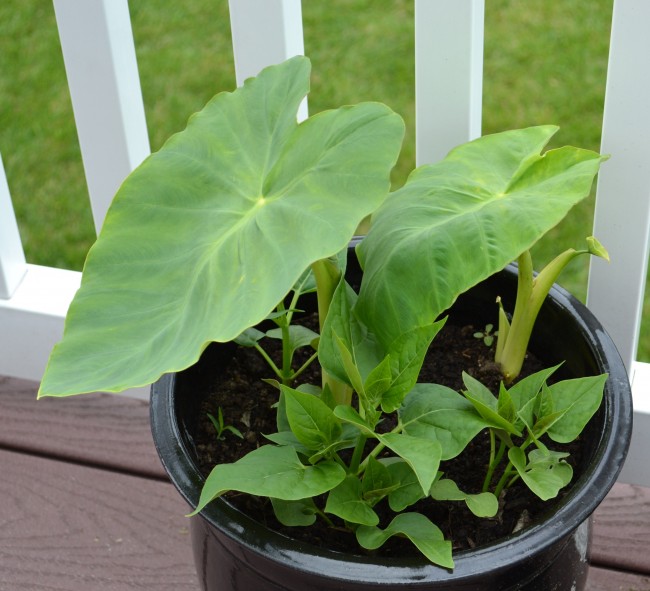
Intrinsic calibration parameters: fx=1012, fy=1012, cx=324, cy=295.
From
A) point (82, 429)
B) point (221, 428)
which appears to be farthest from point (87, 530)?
point (221, 428)

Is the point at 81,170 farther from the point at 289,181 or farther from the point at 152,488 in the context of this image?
the point at 289,181

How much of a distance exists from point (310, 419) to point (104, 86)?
476mm

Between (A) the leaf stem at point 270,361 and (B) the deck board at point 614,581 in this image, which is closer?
(A) the leaf stem at point 270,361

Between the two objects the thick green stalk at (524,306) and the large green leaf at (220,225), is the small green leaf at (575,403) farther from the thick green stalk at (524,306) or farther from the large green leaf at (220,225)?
the large green leaf at (220,225)

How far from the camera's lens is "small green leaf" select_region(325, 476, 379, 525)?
77 centimetres

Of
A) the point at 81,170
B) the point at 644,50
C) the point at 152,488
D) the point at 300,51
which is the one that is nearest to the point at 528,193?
the point at 644,50

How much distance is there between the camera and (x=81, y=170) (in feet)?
6.34

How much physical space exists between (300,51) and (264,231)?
368mm

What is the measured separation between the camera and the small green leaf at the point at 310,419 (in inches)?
30.3

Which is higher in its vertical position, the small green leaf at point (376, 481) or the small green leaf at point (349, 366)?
the small green leaf at point (349, 366)

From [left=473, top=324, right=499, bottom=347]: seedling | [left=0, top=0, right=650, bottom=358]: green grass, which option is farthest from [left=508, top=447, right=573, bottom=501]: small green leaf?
[left=0, top=0, right=650, bottom=358]: green grass

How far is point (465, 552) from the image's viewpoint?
745 mm

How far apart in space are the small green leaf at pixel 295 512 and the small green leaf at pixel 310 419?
0.05 meters

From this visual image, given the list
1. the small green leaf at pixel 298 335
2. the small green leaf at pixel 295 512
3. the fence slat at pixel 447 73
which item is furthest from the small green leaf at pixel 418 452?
the fence slat at pixel 447 73
